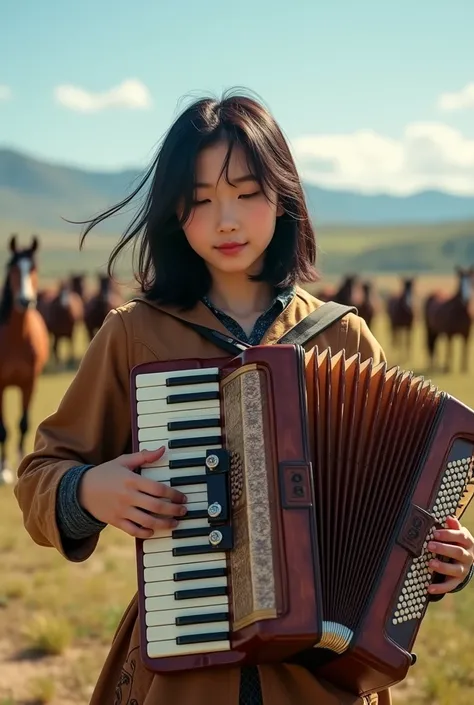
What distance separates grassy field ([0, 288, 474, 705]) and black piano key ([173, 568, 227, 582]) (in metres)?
2.82

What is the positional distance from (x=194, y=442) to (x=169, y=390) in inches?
5.1

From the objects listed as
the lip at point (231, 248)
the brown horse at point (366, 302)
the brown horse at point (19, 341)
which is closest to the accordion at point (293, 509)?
the lip at point (231, 248)

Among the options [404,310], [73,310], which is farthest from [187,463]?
[404,310]

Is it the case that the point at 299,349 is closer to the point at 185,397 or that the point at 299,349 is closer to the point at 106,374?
the point at 185,397

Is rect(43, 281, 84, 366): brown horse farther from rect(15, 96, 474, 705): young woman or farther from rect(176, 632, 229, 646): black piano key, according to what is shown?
rect(176, 632, 229, 646): black piano key

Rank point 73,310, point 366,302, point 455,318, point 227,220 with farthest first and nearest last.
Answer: point 366,302 → point 73,310 → point 455,318 → point 227,220

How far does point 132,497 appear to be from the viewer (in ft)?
6.76

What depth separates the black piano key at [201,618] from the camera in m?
1.98

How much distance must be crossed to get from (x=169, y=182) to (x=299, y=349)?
0.59 m

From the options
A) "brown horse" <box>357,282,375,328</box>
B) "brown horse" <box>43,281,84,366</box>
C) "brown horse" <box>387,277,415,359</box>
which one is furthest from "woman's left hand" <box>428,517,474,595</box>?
"brown horse" <box>357,282,375,328</box>

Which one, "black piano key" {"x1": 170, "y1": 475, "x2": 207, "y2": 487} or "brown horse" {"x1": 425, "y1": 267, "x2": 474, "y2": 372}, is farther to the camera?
"brown horse" {"x1": 425, "y1": 267, "x2": 474, "y2": 372}

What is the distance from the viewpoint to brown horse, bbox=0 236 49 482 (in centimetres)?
948

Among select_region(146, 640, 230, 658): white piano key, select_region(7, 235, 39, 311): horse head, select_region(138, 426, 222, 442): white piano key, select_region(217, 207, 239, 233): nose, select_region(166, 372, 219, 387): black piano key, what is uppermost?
select_region(217, 207, 239, 233): nose

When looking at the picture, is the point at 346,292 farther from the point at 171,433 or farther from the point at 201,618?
the point at 201,618
